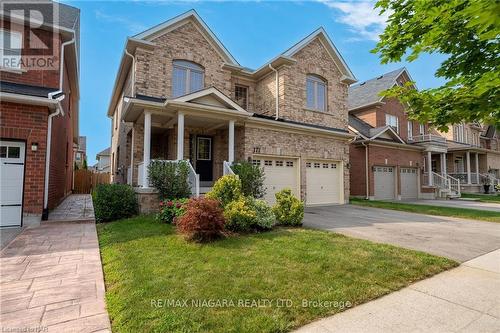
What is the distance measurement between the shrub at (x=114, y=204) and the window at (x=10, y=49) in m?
4.83

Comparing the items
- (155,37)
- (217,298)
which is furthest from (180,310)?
(155,37)

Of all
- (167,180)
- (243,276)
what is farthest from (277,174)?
(243,276)

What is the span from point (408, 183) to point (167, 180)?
1893 centimetres

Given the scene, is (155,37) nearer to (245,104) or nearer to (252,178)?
(245,104)

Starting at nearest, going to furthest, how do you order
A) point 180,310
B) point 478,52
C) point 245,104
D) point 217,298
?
point 180,310
point 217,298
point 478,52
point 245,104

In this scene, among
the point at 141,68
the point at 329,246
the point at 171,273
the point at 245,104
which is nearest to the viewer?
the point at 171,273

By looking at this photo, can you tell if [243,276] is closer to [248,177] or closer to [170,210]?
[170,210]

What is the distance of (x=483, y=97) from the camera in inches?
154

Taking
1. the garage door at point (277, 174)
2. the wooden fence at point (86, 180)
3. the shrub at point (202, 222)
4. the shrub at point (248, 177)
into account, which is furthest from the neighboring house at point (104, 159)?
the shrub at point (202, 222)

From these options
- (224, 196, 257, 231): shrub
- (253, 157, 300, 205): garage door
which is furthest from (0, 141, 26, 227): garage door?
(253, 157, 300, 205): garage door

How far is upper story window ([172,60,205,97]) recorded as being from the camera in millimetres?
12670

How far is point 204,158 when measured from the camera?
1364 centimetres

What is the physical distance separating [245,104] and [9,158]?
36.5 ft

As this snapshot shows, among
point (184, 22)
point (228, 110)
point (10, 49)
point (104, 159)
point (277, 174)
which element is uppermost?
point (184, 22)
